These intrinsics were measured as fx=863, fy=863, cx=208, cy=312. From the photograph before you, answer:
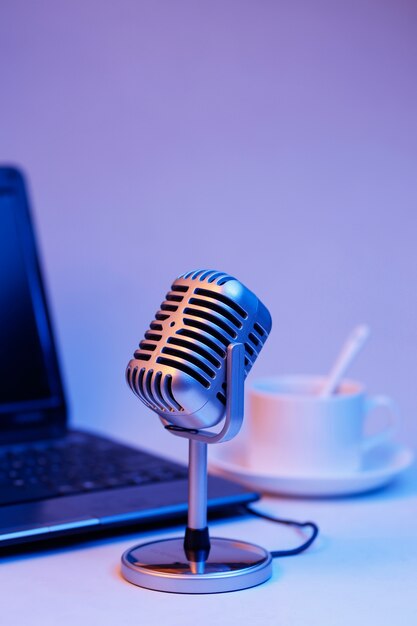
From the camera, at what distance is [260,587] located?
1.71ft

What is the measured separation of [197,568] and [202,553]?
2cm

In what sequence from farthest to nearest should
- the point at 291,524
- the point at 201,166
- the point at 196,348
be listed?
the point at 201,166
the point at 291,524
the point at 196,348

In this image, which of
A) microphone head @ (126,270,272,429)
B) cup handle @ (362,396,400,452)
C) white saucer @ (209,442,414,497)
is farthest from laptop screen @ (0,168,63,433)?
microphone head @ (126,270,272,429)

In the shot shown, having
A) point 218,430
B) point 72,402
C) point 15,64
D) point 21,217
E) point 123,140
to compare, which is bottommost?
point 72,402

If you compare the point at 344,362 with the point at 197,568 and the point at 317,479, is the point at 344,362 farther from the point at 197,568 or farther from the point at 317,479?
the point at 197,568

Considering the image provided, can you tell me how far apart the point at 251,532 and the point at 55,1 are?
814 millimetres

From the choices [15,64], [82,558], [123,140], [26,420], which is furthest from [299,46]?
[82,558]

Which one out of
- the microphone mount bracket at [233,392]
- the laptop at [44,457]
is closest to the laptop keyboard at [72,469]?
the laptop at [44,457]

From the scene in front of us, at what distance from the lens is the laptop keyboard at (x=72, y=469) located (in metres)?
0.67

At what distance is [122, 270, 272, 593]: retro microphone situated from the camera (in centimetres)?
48

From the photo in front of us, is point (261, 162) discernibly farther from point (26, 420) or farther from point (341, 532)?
point (341, 532)

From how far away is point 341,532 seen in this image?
0.65 meters

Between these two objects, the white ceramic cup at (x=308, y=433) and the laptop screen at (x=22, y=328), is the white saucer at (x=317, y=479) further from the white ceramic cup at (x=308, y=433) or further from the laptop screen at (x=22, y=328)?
the laptop screen at (x=22, y=328)

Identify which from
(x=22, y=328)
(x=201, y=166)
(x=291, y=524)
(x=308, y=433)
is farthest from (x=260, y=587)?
(x=201, y=166)
